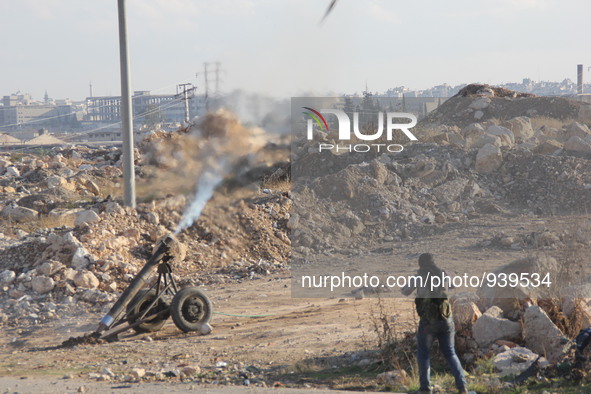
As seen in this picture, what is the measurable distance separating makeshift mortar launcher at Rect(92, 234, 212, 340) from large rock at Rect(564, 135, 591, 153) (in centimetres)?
1543

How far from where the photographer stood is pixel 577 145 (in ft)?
73.4

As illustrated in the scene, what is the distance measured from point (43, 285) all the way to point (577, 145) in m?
16.4

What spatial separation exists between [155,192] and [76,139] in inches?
3071

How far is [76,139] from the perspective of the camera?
9050 centimetres

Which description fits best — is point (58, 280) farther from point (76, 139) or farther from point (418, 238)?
point (76, 139)

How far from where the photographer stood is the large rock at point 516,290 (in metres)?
9.23

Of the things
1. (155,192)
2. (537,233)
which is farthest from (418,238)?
(155,192)

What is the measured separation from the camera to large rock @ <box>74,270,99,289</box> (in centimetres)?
1199

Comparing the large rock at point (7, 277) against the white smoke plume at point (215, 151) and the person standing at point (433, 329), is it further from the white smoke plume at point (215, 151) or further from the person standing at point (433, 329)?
the person standing at point (433, 329)

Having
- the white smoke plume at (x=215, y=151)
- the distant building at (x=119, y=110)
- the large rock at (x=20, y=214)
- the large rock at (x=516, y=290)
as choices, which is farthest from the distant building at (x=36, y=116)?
the large rock at (x=516, y=290)

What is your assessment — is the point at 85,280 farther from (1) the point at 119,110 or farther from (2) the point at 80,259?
(1) the point at 119,110

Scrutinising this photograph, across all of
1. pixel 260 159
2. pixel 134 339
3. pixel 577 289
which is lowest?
pixel 134 339

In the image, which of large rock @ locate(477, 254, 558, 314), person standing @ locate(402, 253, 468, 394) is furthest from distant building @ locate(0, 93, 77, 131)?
person standing @ locate(402, 253, 468, 394)

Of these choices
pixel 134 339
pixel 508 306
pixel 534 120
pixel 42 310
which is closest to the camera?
pixel 508 306
